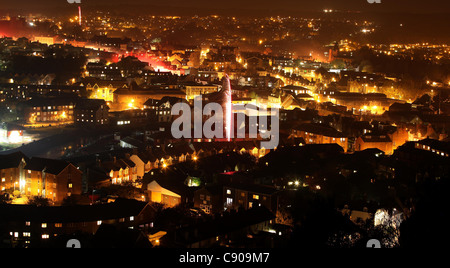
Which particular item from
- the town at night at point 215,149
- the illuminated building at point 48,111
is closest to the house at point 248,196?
the town at night at point 215,149

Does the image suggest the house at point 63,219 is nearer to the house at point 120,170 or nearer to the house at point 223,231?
the house at point 223,231

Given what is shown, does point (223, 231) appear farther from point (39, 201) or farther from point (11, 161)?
point (11, 161)

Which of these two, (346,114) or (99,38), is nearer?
(346,114)

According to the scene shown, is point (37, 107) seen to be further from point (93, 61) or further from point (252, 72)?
point (252, 72)

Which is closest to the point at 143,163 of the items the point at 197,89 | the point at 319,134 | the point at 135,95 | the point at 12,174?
the point at 12,174

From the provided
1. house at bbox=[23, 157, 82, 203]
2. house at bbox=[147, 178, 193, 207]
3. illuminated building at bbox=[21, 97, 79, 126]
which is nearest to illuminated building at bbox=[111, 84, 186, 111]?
illuminated building at bbox=[21, 97, 79, 126]
